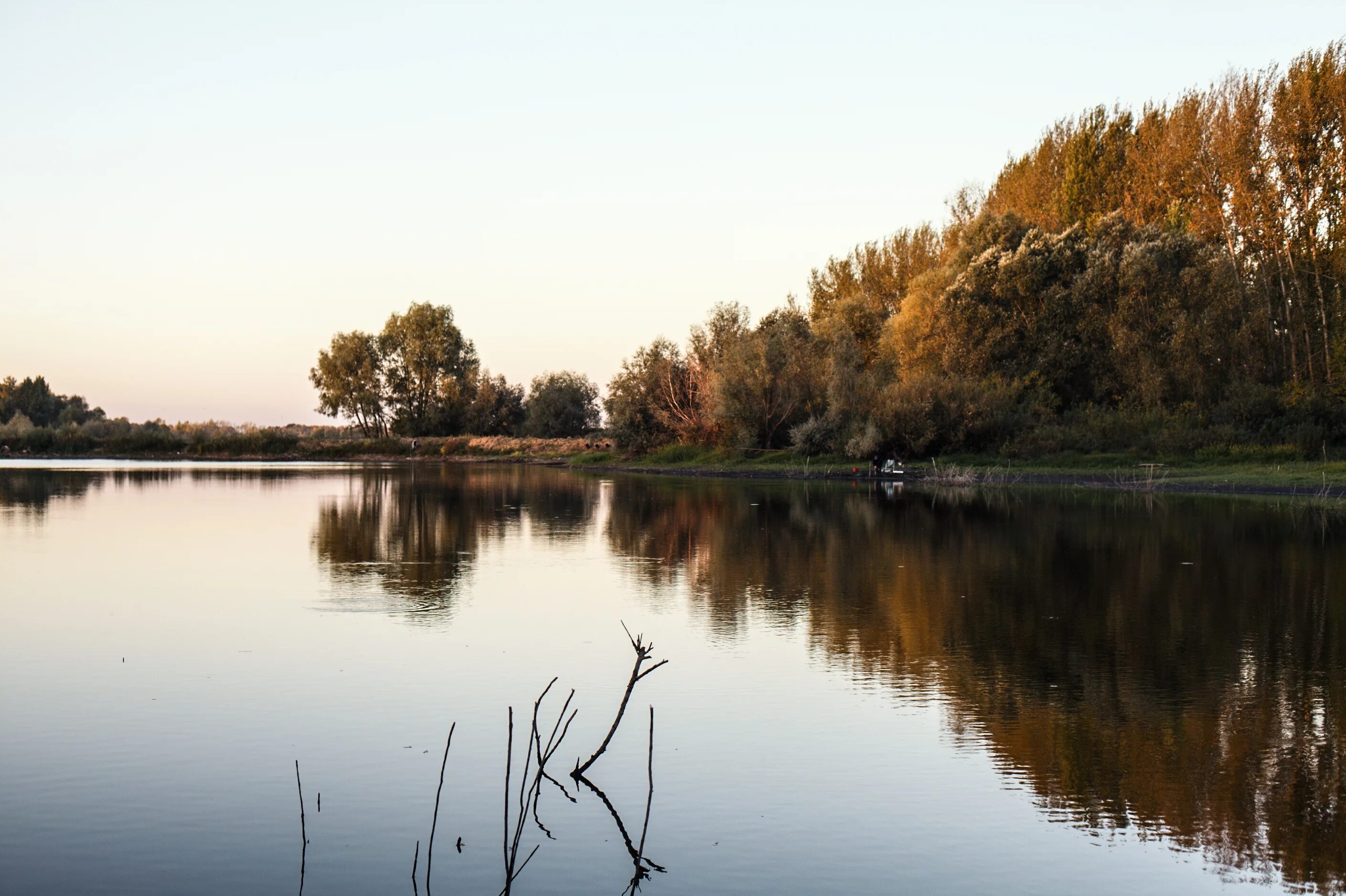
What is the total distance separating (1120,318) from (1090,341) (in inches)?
103

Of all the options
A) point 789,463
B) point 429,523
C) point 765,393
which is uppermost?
point 765,393

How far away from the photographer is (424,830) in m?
6.49

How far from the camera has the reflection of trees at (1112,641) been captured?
7.00m

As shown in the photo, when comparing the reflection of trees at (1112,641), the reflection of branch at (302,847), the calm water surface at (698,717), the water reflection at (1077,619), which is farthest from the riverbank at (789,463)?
the reflection of branch at (302,847)

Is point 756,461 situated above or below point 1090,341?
below

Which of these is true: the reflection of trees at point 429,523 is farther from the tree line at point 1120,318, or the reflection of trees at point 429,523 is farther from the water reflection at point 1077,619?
the tree line at point 1120,318

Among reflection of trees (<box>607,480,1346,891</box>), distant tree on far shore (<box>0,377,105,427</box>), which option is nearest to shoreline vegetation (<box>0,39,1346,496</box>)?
reflection of trees (<box>607,480,1346,891</box>)

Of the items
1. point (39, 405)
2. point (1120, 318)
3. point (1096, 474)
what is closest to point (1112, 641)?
point (1096, 474)

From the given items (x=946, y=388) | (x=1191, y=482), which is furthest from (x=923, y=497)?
(x=946, y=388)

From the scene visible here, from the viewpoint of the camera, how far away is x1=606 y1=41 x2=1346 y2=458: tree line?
145ft

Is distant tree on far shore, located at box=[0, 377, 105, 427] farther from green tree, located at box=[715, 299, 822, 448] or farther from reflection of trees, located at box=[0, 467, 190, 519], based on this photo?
green tree, located at box=[715, 299, 822, 448]

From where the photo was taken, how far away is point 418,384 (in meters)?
95.6

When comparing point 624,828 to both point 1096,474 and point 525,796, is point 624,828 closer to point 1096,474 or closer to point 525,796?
point 525,796

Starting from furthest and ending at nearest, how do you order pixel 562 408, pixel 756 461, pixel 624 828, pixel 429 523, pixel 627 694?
pixel 562 408 → pixel 756 461 → pixel 429 523 → pixel 624 828 → pixel 627 694
